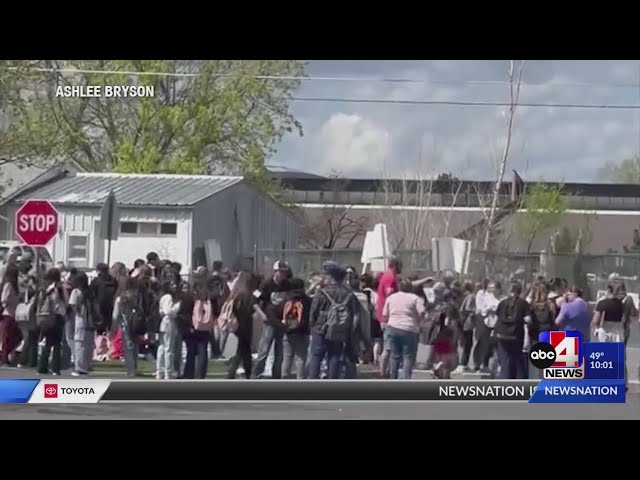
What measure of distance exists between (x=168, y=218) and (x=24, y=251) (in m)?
1.13

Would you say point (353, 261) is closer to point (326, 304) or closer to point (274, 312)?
point (326, 304)

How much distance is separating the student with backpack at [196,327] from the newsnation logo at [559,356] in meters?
2.56

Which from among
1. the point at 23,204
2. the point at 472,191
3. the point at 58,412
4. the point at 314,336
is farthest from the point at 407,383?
the point at 23,204

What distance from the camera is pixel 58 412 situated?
6.52 meters

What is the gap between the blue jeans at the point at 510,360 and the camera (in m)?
6.55

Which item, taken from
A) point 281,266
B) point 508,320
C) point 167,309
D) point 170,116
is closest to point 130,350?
point 167,309

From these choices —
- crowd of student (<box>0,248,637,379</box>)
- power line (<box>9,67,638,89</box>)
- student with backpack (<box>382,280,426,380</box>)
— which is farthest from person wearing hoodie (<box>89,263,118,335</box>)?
student with backpack (<box>382,280,426,380</box>)

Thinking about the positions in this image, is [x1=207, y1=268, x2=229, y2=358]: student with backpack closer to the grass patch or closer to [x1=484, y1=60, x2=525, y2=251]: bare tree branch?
the grass patch

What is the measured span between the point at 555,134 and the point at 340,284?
2068 millimetres

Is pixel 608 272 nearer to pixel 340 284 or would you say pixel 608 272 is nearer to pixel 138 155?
pixel 340 284

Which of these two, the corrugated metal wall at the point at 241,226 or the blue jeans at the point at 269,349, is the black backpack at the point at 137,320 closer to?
the corrugated metal wall at the point at 241,226

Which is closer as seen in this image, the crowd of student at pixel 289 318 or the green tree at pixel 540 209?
the crowd of student at pixel 289 318

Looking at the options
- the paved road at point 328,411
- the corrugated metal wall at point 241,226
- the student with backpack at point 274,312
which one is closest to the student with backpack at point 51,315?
the paved road at point 328,411

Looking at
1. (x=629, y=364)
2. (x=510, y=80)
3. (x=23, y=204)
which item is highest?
(x=510, y=80)
